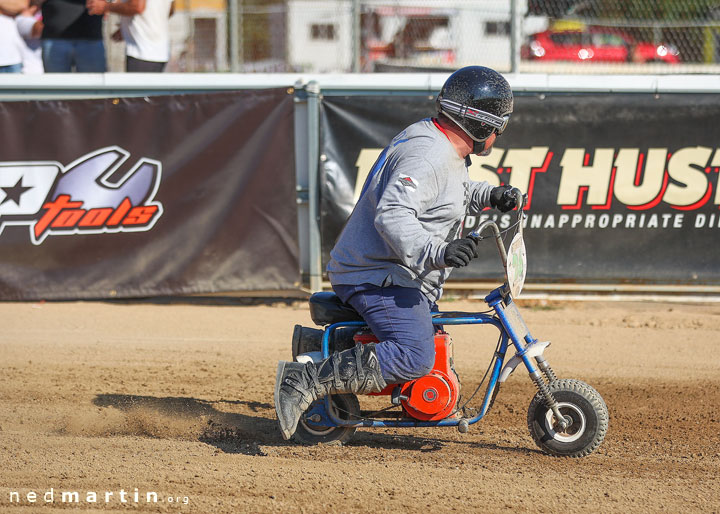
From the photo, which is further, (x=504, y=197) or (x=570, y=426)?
(x=504, y=197)

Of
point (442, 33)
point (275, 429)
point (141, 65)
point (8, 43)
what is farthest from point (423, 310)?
point (442, 33)

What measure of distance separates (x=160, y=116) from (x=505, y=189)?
14.6 feet

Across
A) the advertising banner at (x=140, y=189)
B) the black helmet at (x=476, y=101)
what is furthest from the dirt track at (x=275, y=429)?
the black helmet at (x=476, y=101)

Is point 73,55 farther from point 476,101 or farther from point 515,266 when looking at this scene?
point 515,266

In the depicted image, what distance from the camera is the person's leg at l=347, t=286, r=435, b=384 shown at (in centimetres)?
431

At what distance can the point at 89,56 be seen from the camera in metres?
9.05

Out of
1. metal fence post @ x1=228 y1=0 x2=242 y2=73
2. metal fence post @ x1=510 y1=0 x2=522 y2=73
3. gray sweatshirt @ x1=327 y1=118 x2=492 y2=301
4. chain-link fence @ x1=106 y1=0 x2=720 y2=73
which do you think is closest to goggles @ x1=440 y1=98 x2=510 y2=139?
gray sweatshirt @ x1=327 y1=118 x2=492 y2=301

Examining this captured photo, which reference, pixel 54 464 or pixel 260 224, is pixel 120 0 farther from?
pixel 54 464

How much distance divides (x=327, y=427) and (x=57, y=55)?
593cm

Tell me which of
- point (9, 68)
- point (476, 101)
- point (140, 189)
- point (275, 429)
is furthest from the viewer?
point (9, 68)

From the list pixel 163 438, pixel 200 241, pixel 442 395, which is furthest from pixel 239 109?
pixel 442 395

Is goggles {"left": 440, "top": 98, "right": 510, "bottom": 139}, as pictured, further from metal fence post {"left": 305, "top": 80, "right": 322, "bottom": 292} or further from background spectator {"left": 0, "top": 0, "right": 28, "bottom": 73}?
background spectator {"left": 0, "top": 0, "right": 28, "bottom": 73}

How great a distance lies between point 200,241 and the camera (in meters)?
8.24

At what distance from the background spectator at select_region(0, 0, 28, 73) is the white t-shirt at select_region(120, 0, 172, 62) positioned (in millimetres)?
1209
